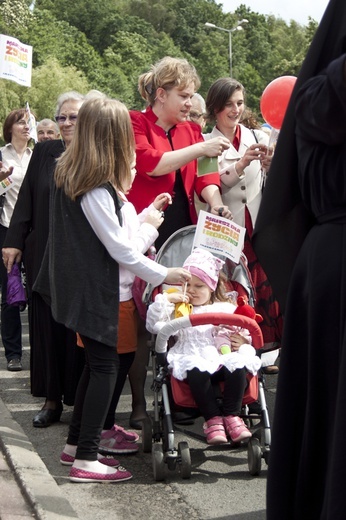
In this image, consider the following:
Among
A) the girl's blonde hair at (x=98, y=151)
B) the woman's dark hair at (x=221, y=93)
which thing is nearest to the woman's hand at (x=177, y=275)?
A: the girl's blonde hair at (x=98, y=151)

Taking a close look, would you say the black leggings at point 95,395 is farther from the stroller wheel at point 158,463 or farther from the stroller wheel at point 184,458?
the stroller wheel at point 184,458

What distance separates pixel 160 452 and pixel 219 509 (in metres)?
0.48

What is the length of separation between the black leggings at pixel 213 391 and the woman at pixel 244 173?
708mm

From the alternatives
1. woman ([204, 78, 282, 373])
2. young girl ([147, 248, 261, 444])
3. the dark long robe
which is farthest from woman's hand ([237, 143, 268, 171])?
the dark long robe

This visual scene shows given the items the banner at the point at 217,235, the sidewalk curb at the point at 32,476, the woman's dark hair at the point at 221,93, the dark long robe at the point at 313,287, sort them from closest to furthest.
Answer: the dark long robe at the point at 313,287 < the sidewalk curb at the point at 32,476 < the banner at the point at 217,235 < the woman's dark hair at the point at 221,93

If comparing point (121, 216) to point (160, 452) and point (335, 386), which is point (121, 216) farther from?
point (335, 386)

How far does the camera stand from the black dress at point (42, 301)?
6.10 meters

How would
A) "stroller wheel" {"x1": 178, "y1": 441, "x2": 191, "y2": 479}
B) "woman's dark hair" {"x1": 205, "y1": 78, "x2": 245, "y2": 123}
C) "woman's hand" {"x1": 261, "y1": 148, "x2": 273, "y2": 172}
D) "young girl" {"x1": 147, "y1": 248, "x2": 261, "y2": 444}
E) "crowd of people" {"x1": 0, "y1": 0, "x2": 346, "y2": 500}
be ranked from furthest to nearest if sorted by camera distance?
"woman's dark hair" {"x1": 205, "y1": 78, "x2": 245, "y2": 123} < "woman's hand" {"x1": 261, "y1": 148, "x2": 273, "y2": 172} < "young girl" {"x1": 147, "y1": 248, "x2": 261, "y2": 444} < "stroller wheel" {"x1": 178, "y1": 441, "x2": 191, "y2": 479} < "crowd of people" {"x1": 0, "y1": 0, "x2": 346, "y2": 500}

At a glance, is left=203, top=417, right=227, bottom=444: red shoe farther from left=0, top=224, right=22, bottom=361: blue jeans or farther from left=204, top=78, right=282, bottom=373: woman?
left=0, top=224, right=22, bottom=361: blue jeans

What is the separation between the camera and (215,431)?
4.74 meters

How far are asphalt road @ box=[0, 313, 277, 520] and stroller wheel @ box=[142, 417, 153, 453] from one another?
0.04 meters

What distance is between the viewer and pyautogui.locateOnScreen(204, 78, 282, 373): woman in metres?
5.74

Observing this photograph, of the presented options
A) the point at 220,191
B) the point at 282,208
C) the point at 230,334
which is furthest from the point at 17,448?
the point at 282,208

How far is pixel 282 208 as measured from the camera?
9.26 ft
